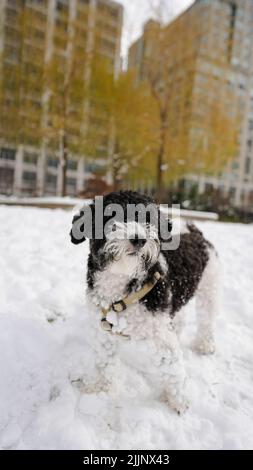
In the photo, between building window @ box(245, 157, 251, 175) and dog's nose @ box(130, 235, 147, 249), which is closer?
dog's nose @ box(130, 235, 147, 249)

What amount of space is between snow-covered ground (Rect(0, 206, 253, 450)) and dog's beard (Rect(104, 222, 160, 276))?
2.18 ft

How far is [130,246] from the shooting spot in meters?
2.08

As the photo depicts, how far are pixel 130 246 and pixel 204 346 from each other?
6.12ft

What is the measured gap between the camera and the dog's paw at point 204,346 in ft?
10.7

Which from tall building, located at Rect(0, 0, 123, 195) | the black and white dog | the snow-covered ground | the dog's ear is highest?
tall building, located at Rect(0, 0, 123, 195)

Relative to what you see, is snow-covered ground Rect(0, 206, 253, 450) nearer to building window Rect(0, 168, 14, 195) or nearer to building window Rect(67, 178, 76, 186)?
building window Rect(0, 168, 14, 195)

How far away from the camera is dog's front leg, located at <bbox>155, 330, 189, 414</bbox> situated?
2259 millimetres

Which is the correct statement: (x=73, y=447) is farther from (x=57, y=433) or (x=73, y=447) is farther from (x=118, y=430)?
(x=118, y=430)

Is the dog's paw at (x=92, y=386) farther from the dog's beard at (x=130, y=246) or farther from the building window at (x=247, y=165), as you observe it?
the building window at (x=247, y=165)

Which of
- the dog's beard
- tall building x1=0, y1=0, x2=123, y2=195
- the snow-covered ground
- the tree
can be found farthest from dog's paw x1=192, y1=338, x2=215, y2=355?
tall building x1=0, y1=0, x2=123, y2=195

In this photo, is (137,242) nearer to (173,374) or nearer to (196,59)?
(173,374)

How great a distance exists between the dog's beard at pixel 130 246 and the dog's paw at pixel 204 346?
1.59 meters

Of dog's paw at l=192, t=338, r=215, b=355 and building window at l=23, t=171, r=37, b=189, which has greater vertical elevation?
building window at l=23, t=171, r=37, b=189

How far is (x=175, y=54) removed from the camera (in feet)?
56.9
